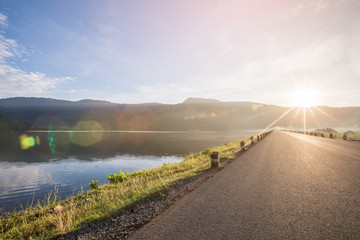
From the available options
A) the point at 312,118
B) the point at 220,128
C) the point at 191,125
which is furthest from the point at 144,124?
the point at 312,118

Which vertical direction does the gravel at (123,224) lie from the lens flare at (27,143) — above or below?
above

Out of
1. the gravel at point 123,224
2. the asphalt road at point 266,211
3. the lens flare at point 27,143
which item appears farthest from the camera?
the lens flare at point 27,143

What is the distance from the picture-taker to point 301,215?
10.7ft

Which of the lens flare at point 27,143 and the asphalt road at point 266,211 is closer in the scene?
the asphalt road at point 266,211

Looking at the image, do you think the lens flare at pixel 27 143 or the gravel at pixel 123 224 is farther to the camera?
the lens flare at pixel 27 143

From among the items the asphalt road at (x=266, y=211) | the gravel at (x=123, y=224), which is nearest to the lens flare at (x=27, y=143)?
the gravel at (x=123, y=224)

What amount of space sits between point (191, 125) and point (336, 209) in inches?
6630

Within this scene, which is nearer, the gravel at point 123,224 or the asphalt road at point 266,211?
the asphalt road at point 266,211

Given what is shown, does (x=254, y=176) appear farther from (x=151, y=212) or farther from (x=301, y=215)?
(x=151, y=212)

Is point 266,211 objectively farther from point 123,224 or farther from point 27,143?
point 27,143

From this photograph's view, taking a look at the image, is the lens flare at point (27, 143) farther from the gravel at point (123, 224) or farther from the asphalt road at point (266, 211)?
the asphalt road at point (266, 211)

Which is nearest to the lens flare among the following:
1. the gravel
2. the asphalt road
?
the gravel

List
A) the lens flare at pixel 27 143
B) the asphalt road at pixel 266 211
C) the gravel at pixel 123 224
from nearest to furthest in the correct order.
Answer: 1. the asphalt road at pixel 266 211
2. the gravel at pixel 123 224
3. the lens flare at pixel 27 143

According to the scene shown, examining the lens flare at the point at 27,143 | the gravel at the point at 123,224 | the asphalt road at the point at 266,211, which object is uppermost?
the asphalt road at the point at 266,211
